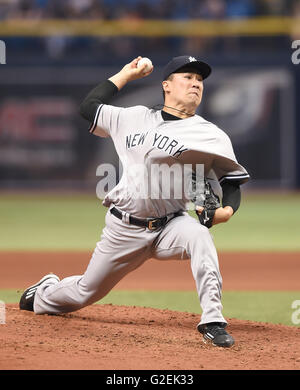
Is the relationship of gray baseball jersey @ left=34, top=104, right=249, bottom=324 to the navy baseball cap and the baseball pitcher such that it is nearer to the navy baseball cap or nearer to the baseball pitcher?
the baseball pitcher

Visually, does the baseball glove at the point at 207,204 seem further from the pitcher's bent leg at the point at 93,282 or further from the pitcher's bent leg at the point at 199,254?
the pitcher's bent leg at the point at 93,282

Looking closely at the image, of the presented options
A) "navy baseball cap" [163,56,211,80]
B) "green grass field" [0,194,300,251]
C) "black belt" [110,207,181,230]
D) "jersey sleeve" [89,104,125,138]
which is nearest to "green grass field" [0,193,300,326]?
"green grass field" [0,194,300,251]

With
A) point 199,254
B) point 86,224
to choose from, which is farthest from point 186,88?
point 86,224

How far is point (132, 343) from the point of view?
434cm

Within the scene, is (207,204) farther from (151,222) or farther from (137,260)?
(137,260)

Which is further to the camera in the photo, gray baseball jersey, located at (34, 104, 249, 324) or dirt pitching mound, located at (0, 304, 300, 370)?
gray baseball jersey, located at (34, 104, 249, 324)

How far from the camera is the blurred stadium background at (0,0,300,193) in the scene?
15.6 metres

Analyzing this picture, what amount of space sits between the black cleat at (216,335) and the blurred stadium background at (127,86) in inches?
437

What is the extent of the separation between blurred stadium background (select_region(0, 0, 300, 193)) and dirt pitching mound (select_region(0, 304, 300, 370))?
10.3 metres

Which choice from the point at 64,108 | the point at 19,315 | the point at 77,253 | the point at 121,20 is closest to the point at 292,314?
the point at 19,315

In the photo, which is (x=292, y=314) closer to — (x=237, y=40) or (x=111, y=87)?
(x=111, y=87)

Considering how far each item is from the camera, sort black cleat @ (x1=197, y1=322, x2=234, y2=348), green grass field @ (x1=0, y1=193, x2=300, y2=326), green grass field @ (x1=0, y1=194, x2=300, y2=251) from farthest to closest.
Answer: green grass field @ (x1=0, y1=194, x2=300, y2=251), green grass field @ (x1=0, y1=193, x2=300, y2=326), black cleat @ (x1=197, y1=322, x2=234, y2=348)

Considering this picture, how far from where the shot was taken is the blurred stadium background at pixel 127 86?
51.1ft

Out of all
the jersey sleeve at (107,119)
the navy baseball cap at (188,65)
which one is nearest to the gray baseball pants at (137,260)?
the jersey sleeve at (107,119)
